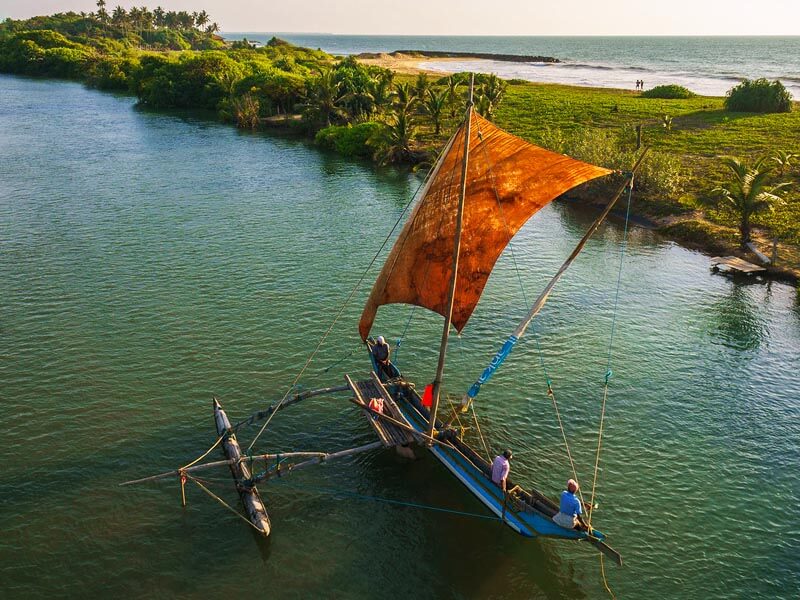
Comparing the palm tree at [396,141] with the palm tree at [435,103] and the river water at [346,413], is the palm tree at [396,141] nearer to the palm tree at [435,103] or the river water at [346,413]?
the palm tree at [435,103]

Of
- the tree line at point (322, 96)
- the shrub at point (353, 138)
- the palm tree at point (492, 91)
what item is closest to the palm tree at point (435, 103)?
the tree line at point (322, 96)

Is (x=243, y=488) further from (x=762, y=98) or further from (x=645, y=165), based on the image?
(x=762, y=98)

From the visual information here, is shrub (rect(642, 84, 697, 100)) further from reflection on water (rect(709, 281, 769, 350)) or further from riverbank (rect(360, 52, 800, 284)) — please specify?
reflection on water (rect(709, 281, 769, 350))

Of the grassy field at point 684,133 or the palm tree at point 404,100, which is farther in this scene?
the palm tree at point 404,100

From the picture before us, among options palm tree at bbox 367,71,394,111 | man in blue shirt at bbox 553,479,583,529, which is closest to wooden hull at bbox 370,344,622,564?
man in blue shirt at bbox 553,479,583,529

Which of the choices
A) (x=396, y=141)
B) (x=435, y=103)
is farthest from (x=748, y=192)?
(x=435, y=103)

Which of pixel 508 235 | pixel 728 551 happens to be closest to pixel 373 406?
pixel 508 235
